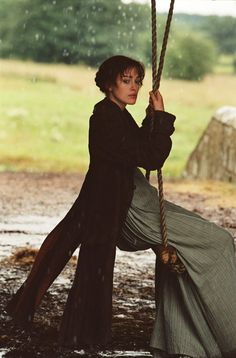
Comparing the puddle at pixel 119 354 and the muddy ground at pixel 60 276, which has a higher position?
the puddle at pixel 119 354

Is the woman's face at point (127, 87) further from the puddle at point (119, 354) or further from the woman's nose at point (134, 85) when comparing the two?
the puddle at point (119, 354)

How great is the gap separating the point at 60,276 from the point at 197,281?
3022mm

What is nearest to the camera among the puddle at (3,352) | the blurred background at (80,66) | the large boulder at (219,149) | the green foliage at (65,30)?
the puddle at (3,352)

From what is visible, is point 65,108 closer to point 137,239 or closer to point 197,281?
point 137,239

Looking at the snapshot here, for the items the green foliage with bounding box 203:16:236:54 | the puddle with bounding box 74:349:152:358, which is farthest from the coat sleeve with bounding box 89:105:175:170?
the green foliage with bounding box 203:16:236:54

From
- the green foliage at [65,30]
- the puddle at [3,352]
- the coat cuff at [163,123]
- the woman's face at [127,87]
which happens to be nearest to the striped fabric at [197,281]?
the coat cuff at [163,123]

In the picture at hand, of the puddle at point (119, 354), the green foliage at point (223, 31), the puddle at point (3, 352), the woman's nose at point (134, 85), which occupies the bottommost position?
the puddle at point (3, 352)

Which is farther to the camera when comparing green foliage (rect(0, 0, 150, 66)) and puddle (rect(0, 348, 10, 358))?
green foliage (rect(0, 0, 150, 66))

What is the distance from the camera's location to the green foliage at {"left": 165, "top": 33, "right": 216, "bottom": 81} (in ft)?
106

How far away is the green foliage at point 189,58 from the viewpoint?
32.3 meters

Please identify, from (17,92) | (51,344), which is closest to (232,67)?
(17,92)

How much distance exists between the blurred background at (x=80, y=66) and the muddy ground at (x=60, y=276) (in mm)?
13040

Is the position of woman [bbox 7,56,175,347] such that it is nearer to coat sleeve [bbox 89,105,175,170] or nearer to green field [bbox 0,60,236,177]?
coat sleeve [bbox 89,105,175,170]

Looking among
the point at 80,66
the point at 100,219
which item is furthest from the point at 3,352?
the point at 80,66
